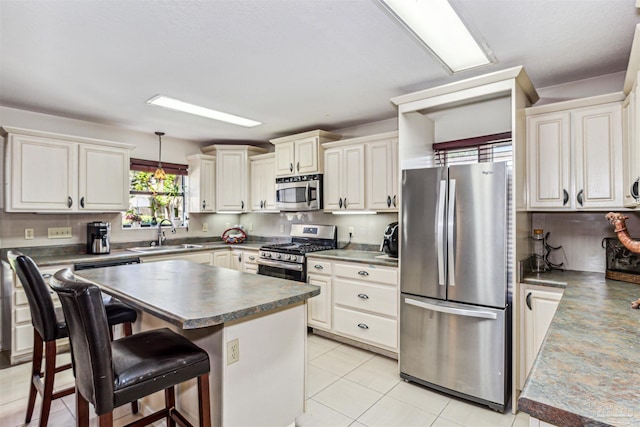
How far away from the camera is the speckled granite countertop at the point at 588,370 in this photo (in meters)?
0.77

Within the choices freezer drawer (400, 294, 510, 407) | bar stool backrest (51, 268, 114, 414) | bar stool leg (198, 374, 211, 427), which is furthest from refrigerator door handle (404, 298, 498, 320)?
bar stool backrest (51, 268, 114, 414)

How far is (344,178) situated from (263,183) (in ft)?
4.73

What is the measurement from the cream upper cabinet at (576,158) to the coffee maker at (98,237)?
419 centimetres

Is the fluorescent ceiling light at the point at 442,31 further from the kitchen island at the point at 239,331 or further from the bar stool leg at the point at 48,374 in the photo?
the bar stool leg at the point at 48,374

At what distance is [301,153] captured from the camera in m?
4.16

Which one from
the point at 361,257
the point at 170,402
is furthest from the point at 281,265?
the point at 170,402

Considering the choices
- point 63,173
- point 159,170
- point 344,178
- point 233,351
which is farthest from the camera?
point 159,170

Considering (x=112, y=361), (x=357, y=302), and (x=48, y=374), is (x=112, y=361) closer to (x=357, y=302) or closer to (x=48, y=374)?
(x=48, y=374)

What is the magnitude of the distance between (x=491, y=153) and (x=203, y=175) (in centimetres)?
364

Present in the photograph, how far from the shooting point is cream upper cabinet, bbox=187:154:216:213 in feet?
15.5

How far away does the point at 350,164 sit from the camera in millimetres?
3756

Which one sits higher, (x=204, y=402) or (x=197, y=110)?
(x=197, y=110)

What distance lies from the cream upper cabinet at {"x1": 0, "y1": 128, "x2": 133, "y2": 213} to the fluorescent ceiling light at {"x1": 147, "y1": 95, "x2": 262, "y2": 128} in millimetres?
957

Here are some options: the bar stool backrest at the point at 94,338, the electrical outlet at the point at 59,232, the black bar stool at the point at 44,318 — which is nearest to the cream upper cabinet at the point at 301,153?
the electrical outlet at the point at 59,232
